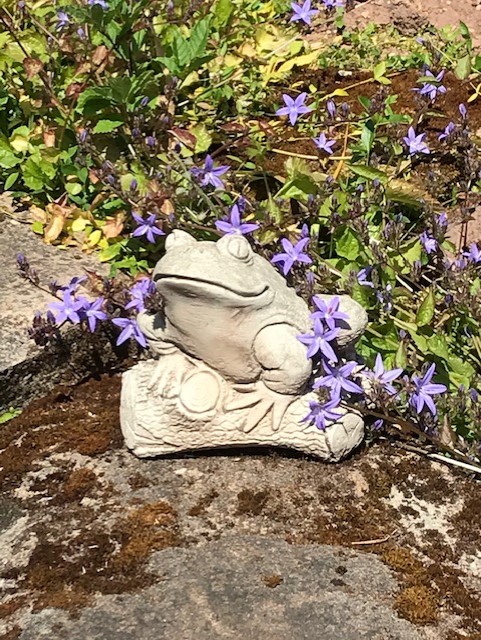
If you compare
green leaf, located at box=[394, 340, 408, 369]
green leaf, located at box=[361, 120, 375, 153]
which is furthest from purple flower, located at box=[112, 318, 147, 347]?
green leaf, located at box=[361, 120, 375, 153]

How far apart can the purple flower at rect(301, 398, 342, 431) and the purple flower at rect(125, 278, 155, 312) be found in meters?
0.57

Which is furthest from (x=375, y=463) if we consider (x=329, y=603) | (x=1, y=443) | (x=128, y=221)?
(x=128, y=221)

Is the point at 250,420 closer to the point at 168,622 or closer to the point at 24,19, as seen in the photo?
the point at 168,622

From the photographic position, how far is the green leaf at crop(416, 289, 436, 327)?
2.72 m

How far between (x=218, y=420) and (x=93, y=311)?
0.59 meters

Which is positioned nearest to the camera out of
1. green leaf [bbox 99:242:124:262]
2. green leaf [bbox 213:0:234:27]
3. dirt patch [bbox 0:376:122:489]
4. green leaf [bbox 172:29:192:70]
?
dirt patch [bbox 0:376:122:489]

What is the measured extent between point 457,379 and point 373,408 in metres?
0.31

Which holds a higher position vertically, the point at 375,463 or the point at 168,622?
the point at 168,622

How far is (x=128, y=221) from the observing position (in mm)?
3480

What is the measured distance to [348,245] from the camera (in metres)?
3.07

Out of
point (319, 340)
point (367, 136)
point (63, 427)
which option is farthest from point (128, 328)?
point (367, 136)

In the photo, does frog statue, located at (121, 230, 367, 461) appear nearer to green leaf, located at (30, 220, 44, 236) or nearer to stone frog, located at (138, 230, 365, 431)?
stone frog, located at (138, 230, 365, 431)

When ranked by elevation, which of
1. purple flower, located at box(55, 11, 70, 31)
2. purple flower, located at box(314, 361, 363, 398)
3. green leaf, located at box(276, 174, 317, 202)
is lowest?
purple flower, located at box(314, 361, 363, 398)

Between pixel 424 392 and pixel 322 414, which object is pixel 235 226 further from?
pixel 424 392
